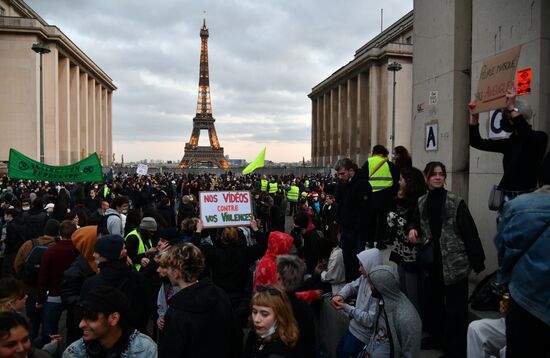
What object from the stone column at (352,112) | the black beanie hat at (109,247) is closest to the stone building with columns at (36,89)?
the stone column at (352,112)

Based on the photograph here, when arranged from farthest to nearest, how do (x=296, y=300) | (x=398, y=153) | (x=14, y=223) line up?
(x=14, y=223) → (x=398, y=153) → (x=296, y=300)

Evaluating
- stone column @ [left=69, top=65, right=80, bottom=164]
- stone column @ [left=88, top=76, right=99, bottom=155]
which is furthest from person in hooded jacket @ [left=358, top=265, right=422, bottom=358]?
stone column @ [left=88, top=76, right=99, bottom=155]

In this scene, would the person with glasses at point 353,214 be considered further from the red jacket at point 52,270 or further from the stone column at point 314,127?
the stone column at point 314,127

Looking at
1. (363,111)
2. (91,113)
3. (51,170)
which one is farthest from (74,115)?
(51,170)

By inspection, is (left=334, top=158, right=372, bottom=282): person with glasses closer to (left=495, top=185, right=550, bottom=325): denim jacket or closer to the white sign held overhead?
the white sign held overhead

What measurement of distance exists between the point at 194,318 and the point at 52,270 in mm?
2785

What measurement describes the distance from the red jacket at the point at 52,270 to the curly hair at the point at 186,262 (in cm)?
223

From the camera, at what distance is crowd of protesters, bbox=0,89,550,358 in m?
2.39

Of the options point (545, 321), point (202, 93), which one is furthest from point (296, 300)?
point (202, 93)

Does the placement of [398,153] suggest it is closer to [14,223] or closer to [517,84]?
[517,84]

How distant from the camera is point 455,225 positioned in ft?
13.8

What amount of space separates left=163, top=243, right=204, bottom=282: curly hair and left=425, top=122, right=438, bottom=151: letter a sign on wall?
15.0 ft

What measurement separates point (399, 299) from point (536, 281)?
→ 55.6 inches

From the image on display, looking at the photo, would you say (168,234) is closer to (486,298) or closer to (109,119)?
(486,298)
